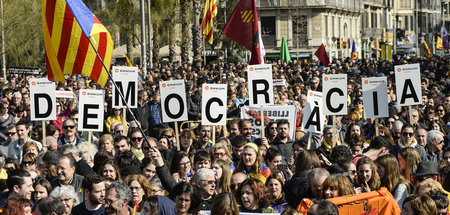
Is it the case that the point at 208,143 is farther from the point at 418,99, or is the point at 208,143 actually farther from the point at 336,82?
the point at 418,99

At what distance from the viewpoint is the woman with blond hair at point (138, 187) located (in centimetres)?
805

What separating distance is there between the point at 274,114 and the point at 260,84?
1.00m

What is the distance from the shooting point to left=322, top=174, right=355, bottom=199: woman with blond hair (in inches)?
295

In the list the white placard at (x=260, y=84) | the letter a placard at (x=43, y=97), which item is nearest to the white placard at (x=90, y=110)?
the letter a placard at (x=43, y=97)

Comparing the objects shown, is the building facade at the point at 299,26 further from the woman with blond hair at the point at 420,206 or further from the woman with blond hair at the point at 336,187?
the woman with blond hair at the point at 420,206

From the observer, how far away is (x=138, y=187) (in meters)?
8.09

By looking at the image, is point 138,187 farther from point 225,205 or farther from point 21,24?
point 21,24

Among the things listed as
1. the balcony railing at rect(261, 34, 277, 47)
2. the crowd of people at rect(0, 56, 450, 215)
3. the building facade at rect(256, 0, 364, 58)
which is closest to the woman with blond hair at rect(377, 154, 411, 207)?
the crowd of people at rect(0, 56, 450, 215)

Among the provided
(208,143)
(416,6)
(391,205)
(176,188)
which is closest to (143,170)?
(176,188)

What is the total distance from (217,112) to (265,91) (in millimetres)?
817

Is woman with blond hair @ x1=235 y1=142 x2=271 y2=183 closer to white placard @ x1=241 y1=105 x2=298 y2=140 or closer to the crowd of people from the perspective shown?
the crowd of people

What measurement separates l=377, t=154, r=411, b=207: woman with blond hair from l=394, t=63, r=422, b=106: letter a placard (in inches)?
187

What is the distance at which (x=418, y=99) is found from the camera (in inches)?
510

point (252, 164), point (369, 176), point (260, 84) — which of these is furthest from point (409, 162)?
point (260, 84)
